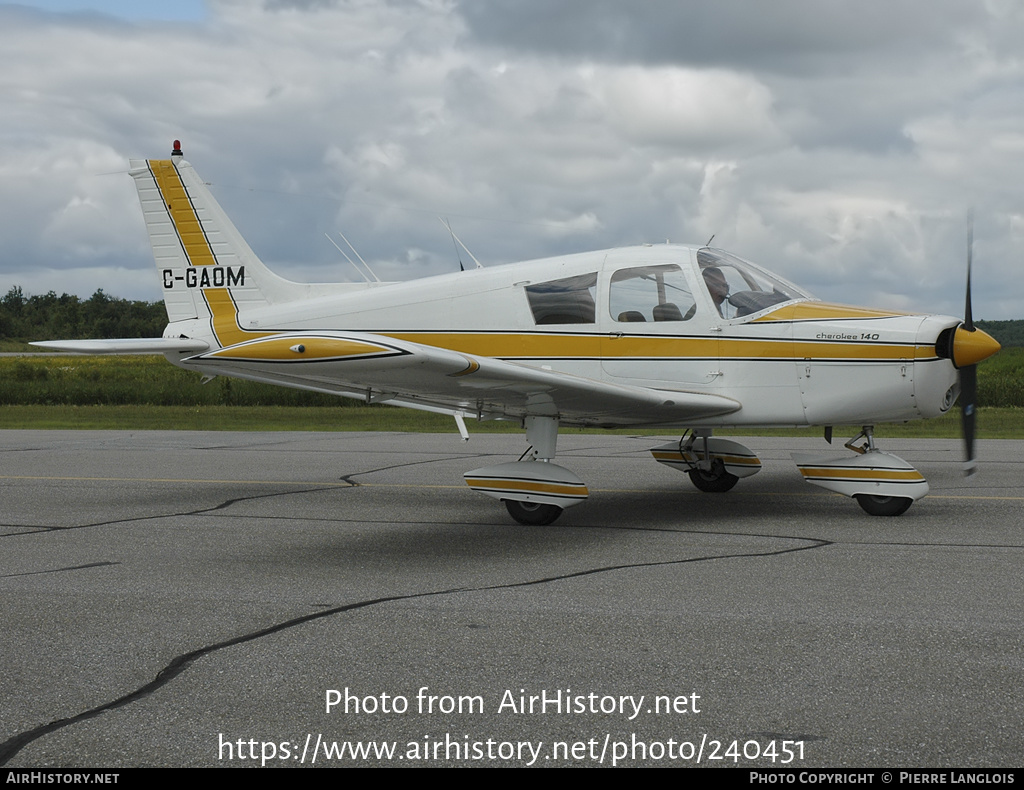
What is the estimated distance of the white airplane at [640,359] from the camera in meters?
8.69

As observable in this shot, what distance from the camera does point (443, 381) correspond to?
8.34m

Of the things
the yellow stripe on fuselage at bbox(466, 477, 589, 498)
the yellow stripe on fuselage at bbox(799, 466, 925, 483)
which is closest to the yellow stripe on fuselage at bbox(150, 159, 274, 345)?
the yellow stripe on fuselage at bbox(466, 477, 589, 498)

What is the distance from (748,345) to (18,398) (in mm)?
Result: 31237

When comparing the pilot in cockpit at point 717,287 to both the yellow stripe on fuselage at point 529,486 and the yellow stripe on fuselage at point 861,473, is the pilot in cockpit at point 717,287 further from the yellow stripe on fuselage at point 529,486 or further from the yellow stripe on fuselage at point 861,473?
the yellow stripe on fuselage at point 529,486

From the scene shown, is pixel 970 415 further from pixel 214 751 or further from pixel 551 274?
pixel 214 751

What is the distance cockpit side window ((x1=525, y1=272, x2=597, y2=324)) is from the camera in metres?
9.75

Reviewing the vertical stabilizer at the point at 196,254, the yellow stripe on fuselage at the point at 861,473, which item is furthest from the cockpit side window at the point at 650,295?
the vertical stabilizer at the point at 196,254

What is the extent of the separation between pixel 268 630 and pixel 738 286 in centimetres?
575

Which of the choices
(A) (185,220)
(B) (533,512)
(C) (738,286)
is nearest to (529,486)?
(B) (533,512)

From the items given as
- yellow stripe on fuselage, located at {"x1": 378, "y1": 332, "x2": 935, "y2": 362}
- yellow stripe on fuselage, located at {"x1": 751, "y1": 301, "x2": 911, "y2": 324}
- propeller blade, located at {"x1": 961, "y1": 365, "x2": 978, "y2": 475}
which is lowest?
propeller blade, located at {"x1": 961, "y1": 365, "x2": 978, "y2": 475}

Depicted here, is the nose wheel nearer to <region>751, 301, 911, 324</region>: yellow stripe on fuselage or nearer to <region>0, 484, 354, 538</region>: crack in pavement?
<region>751, 301, 911, 324</region>: yellow stripe on fuselage

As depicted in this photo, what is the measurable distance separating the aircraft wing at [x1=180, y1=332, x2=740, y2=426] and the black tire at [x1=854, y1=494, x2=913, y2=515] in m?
1.41

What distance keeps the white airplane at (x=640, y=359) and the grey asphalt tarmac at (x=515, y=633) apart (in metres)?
0.54
